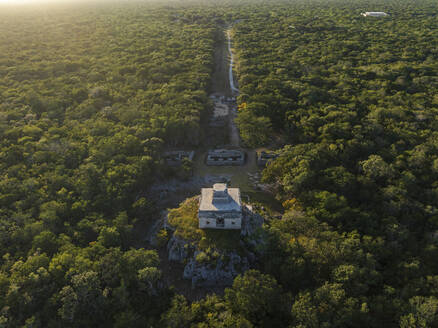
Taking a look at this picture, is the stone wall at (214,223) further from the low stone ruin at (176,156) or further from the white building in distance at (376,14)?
the white building in distance at (376,14)

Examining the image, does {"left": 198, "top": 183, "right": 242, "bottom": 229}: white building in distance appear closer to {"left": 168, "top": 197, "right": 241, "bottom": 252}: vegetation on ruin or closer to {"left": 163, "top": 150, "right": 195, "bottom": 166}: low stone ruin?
{"left": 168, "top": 197, "right": 241, "bottom": 252}: vegetation on ruin

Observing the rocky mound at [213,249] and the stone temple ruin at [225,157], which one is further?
the stone temple ruin at [225,157]

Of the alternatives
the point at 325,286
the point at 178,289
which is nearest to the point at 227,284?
the point at 178,289

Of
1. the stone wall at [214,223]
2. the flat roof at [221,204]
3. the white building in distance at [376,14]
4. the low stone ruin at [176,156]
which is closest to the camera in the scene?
the flat roof at [221,204]

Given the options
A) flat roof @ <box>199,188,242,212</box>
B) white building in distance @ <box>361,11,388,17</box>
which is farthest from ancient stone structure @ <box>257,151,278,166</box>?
white building in distance @ <box>361,11,388,17</box>

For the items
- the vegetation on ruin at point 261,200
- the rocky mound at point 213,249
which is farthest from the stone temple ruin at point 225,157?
the rocky mound at point 213,249

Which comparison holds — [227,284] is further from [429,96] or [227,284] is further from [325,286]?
[429,96]
